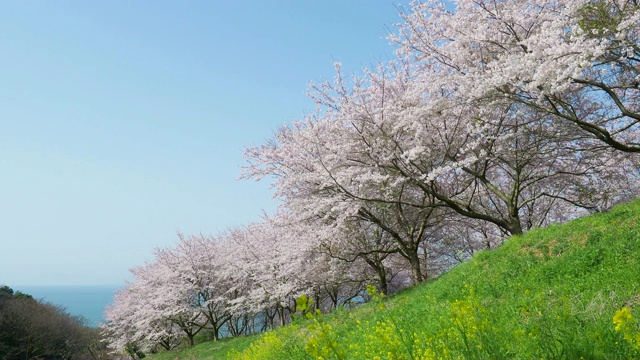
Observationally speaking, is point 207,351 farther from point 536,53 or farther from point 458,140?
point 536,53

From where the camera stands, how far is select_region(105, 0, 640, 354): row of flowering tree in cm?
997

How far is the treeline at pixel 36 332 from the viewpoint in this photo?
34.2m

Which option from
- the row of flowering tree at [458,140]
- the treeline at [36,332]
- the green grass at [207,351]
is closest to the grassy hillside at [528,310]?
the row of flowering tree at [458,140]

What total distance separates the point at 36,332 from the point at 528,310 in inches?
1592

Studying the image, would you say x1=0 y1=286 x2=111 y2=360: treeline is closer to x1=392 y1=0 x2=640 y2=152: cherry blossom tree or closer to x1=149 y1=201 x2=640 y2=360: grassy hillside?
x1=149 y1=201 x2=640 y2=360: grassy hillside

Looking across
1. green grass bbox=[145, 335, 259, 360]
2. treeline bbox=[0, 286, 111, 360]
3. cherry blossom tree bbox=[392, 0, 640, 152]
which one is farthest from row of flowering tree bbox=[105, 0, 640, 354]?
treeline bbox=[0, 286, 111, 360]

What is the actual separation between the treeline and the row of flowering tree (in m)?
22.6

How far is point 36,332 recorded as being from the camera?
116 feet

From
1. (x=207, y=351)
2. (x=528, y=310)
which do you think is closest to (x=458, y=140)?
(x=528, y=310)

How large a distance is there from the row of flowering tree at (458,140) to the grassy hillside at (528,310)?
2969 mm

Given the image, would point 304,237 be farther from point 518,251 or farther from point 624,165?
point 624,165

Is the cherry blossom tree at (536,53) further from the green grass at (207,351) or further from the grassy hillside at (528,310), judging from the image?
A: the green grass at (207,351)

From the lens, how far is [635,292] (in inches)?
221

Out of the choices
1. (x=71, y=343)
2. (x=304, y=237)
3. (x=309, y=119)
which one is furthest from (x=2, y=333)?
(x=309, y=119)
